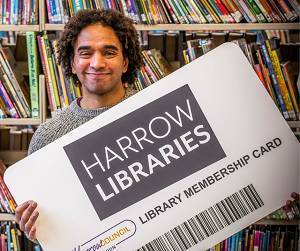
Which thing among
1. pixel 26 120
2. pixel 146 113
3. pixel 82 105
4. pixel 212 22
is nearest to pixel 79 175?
pixel 146 113

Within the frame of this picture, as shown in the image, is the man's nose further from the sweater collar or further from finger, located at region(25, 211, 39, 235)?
finger, located at region(25, 211, 39, 235)

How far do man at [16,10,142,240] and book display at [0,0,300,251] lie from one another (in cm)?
55

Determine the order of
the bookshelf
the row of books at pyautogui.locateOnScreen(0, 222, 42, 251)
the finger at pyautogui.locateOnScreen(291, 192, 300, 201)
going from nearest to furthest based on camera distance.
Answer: the finger at pyautogui.locateOnScreen(291, 192, 300, 201) < the bookshelf < the row of books at pyautogui.locateOnScreen(0, 222, 42, 251)

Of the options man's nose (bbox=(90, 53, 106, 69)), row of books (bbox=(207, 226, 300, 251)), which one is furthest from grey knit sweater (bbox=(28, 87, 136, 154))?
row of books (bbox=(207, 226, 300, 251))

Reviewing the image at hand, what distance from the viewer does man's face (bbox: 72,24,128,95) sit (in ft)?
3.90

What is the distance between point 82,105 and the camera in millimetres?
1283

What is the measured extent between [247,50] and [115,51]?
31.1 inches

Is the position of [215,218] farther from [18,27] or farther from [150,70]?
[18,27]

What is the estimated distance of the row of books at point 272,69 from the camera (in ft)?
6.08

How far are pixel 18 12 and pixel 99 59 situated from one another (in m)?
0.83

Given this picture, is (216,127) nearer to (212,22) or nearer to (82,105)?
(82,105)

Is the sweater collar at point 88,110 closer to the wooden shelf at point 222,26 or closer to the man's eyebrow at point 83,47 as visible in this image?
the man's eyebrow at point 83,47

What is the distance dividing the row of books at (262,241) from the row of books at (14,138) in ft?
3.09

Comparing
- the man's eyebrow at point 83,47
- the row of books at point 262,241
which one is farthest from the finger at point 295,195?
the row of books at point 262,241
